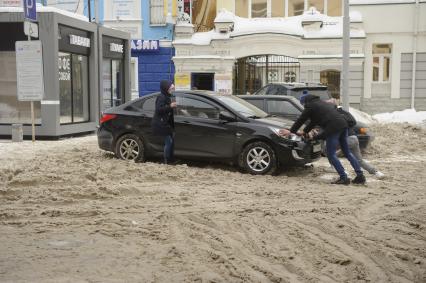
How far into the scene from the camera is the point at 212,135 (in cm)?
1113

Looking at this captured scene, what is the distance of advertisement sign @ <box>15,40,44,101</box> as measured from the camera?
16.3m

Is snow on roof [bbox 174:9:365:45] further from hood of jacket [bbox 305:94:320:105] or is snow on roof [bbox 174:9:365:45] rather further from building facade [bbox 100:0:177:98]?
hood of jacket [bbox 305:94:320:105]

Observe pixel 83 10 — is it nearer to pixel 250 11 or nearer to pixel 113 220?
pixel 250 11

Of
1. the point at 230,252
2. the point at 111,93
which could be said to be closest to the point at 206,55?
the point at 111,93

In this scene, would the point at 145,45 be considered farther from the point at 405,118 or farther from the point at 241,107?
the point at 241,107

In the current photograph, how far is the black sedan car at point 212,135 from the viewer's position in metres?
10.6

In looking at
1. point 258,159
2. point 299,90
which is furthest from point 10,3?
point 258,159

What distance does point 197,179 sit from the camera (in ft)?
32.6

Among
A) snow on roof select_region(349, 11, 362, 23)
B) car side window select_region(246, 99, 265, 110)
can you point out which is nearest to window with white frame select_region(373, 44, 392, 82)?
snow on roof select_region(349, 11, 362, 23)

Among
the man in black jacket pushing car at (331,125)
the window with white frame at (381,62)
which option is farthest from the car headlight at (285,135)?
the window with white frame at (381,62)

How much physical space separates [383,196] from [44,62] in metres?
11.4

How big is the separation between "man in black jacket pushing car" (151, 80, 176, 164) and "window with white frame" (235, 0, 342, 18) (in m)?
20.2

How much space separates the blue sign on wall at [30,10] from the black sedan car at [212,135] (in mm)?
4787

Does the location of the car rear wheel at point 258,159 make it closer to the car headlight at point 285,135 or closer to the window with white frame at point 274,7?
the car headlight at point 285,135
